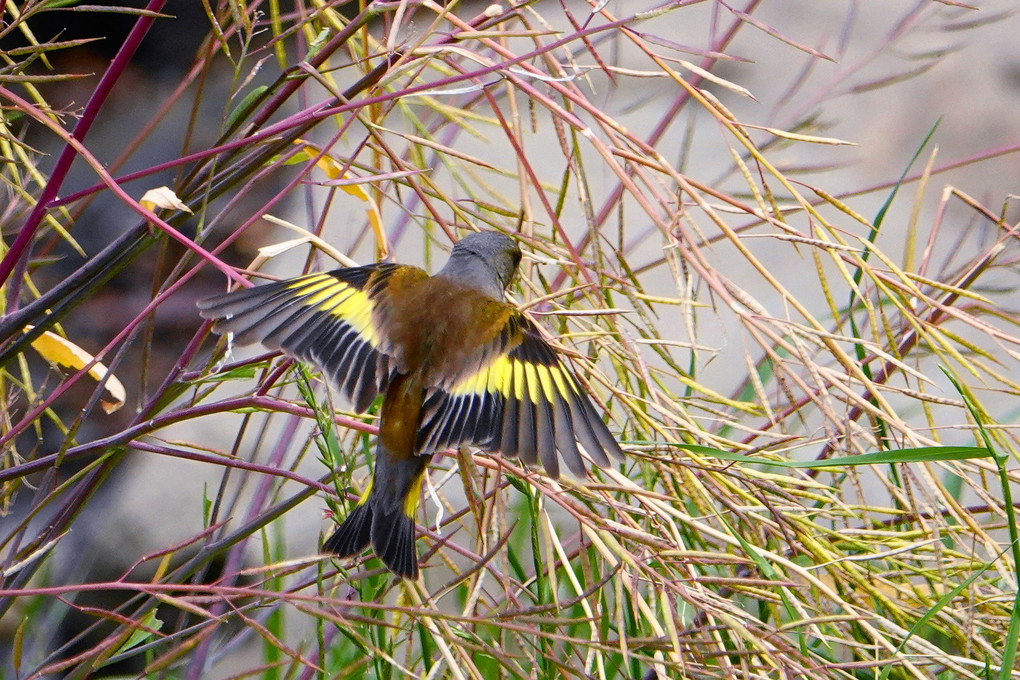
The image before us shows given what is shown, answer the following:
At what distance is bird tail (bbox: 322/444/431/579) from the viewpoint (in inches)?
37.9

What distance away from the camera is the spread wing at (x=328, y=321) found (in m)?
0.98

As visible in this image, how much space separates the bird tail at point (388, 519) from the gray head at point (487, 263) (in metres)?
0.26

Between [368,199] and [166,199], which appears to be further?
[368,199]

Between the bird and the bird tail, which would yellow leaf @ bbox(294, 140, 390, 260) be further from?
the bird tail

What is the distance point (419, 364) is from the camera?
1175 mm

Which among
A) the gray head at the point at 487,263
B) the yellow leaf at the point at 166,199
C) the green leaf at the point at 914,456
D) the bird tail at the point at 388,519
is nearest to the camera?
the green leaf at the point at 914,456

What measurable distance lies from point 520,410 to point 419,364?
0.72 ft

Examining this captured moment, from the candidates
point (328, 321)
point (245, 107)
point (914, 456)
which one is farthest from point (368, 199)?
point (914, 456)

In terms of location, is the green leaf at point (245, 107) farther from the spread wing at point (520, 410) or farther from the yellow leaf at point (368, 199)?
the spread wing at point (520, 410)

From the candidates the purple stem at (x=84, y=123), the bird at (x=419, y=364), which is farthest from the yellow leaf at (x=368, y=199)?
the purple stem at (x=84, y=123)

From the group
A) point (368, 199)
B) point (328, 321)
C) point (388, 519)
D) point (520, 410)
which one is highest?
point (368, 199)

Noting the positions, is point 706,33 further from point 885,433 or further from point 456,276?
point 885,433

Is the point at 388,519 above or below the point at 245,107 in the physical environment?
below

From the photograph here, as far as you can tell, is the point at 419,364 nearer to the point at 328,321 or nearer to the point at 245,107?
the point at 328,321
